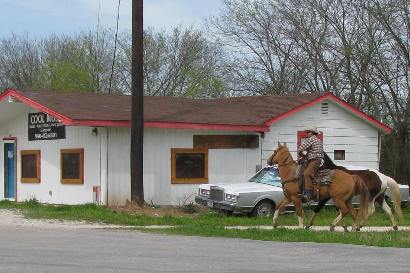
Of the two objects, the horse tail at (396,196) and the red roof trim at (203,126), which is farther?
the red roof trim at (203,126)

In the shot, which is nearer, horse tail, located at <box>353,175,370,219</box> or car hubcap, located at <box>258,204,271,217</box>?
horse tail, located at <box>353,175,370,219</box>

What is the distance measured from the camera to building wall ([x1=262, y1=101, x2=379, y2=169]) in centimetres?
2692

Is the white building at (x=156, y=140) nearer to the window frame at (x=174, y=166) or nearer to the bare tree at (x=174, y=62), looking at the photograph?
the window frame at (x=174, y=166)

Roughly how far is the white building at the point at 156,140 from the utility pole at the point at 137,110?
0.98 meters

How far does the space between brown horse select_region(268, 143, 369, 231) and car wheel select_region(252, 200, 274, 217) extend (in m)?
3.37

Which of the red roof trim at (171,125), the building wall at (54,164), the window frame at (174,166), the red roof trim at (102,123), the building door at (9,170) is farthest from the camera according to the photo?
the building door at (9,170)

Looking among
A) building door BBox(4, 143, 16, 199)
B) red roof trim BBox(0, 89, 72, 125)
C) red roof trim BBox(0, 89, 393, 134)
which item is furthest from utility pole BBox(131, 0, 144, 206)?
building door BBox(4, 143, 16, 199)

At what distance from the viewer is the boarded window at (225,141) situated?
25828 millimetres

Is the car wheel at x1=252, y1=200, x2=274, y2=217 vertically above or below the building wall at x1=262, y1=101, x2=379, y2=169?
below

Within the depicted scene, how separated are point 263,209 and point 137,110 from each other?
4655mm

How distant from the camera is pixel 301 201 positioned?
18.5 m

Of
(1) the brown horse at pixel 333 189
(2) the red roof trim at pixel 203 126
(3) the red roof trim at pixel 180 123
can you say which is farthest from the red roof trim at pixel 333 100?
(1) the brown horse at pixel 333 189

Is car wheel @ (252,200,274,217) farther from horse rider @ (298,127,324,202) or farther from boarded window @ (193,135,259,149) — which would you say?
boarded window @ (193,135,259,149)

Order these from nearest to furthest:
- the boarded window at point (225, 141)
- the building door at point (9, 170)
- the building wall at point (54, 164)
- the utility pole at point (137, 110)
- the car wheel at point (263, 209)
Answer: the car wheel at point (263, 209)
the utility pole at point (137, 110)
the building wall at point (54, 164)
the boarded window at point (225, 141)
the building door at point (9, 170)
